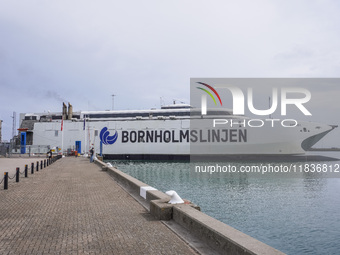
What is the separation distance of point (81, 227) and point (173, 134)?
59937 mm

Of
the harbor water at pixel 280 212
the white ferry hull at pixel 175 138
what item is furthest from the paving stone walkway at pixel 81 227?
the white ferry hull at pixel 175 138

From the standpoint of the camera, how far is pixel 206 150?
62.3 m

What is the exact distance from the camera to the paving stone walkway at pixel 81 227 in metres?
6.00

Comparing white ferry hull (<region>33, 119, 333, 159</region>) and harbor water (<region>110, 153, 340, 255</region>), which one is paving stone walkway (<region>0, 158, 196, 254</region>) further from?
white ferry hull (<region>33, 119, 333, 159</region>)

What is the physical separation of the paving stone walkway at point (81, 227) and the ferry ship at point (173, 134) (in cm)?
4979

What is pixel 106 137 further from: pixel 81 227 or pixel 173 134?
pixel 81 227

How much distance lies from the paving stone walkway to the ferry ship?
49791mm

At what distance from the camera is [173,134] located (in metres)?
67.5

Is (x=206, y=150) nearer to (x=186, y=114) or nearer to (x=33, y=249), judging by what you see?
(x=186, y=114)

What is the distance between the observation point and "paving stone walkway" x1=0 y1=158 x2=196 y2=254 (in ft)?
A: 19.7

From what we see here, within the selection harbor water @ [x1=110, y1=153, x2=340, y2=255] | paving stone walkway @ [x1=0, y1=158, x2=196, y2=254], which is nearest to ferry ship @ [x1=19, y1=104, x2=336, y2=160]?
harbor water @ [x1=110, y1=153, x2=340, y2=255]

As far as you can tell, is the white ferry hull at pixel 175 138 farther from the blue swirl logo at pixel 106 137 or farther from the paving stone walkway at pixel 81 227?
the paving stone walkway at pixel 81 227

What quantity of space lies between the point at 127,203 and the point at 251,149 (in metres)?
50.8

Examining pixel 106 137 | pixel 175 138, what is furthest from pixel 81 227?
pixel 106 137
